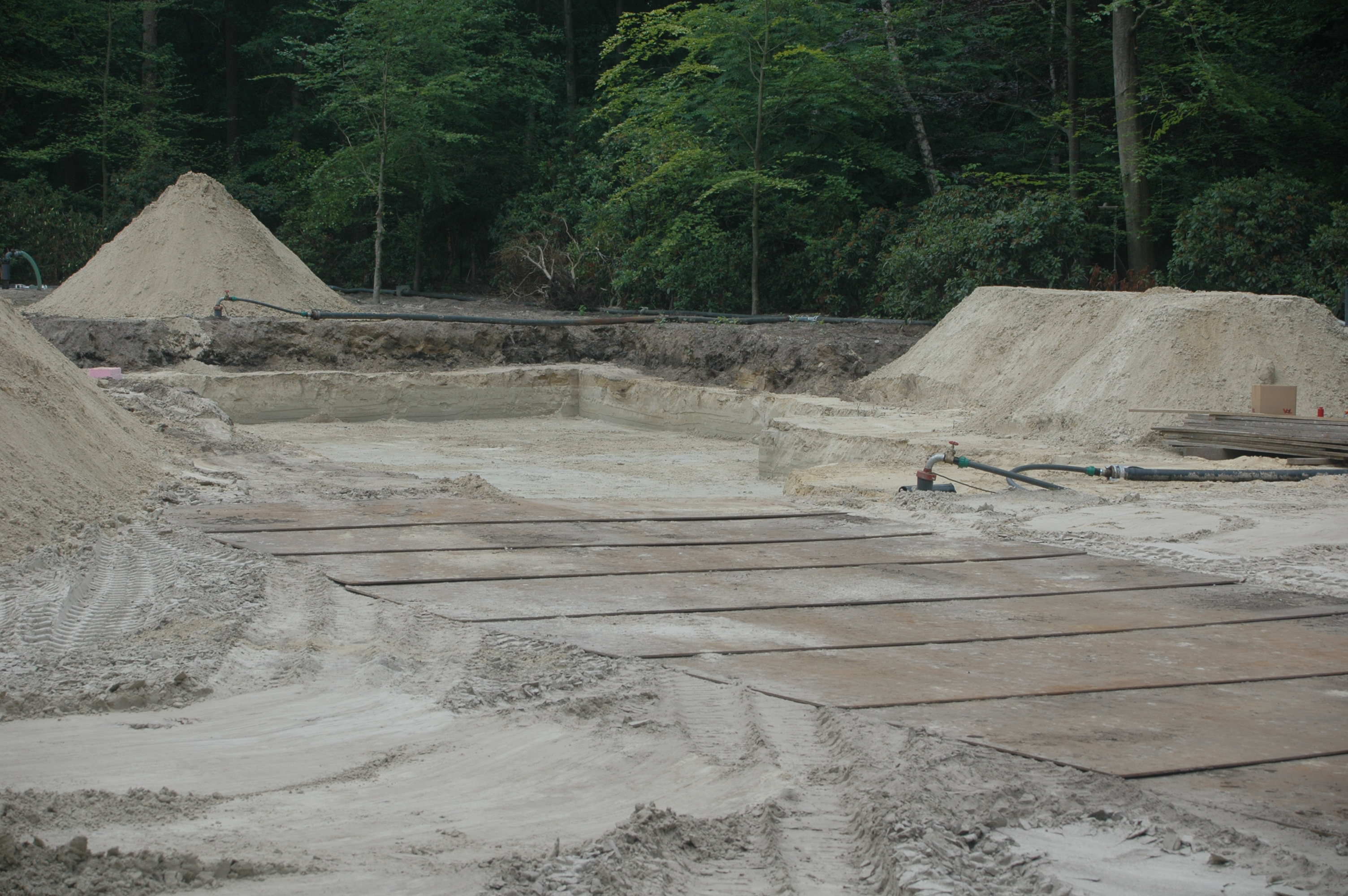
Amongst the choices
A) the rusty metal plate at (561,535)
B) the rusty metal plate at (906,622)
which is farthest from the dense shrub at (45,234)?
the rusty metal plate at (906,622)

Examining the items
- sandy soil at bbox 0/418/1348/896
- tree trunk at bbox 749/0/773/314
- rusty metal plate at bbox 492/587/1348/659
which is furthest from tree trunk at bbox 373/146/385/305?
rusty metal plate at bbox 492/587/1348/659

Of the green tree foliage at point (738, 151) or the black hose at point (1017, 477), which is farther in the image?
the green tree foliage at point (738, 151)

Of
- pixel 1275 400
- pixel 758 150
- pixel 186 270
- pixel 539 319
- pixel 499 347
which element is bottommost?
pixel 1275 400

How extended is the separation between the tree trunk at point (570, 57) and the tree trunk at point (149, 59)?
31.6 ft

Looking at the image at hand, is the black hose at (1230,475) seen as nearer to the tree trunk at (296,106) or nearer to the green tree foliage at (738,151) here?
the green tree foliage at (738,151)

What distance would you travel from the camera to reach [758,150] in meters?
18.0

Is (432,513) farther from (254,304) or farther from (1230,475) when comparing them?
(254,304)

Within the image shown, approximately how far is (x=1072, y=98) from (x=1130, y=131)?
2184 mm

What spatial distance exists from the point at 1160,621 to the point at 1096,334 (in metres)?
7.88

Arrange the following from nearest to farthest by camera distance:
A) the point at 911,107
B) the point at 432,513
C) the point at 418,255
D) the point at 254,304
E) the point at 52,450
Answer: the point at 52,450 < the point at 432,513 < the point at 254,304 < the point at 911,107 < the point at 418,255

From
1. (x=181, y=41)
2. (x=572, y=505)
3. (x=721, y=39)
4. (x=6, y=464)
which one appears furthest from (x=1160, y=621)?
(x=181, y=41)

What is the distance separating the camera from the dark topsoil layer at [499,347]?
14.7 m

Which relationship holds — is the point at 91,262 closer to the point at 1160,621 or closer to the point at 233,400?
the point at 233,400

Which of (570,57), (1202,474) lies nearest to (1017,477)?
(1202,474)
